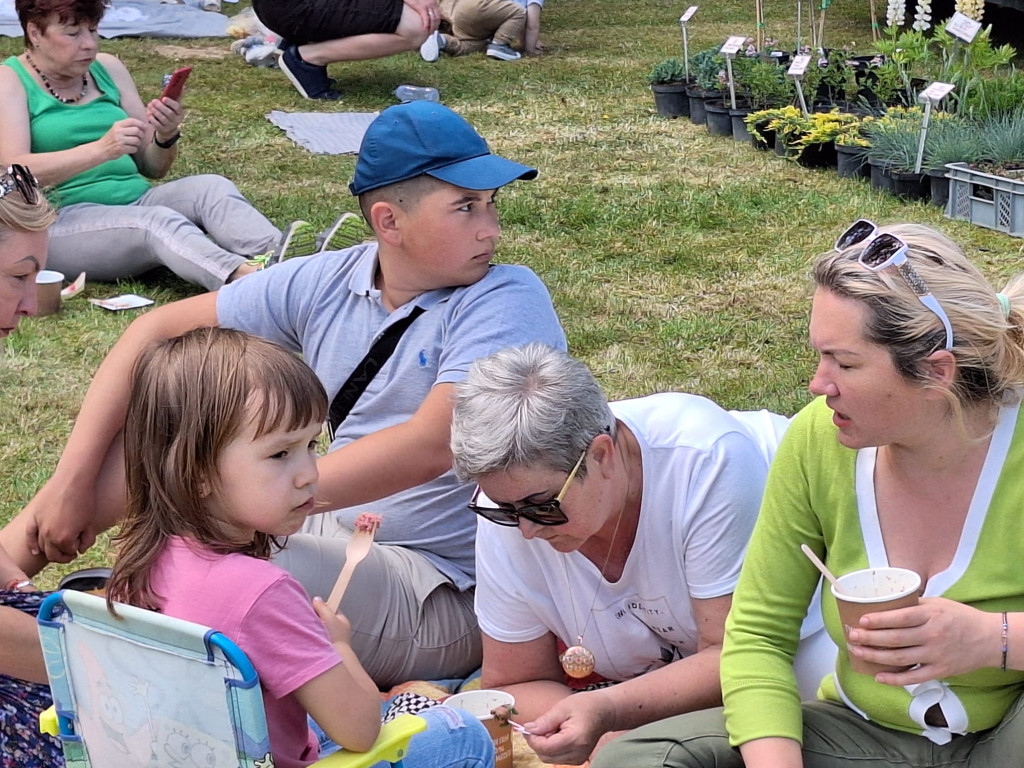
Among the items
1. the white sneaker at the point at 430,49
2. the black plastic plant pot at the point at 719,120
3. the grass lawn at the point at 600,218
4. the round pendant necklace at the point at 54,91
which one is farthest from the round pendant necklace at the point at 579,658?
the white sneaker at the point at 430,49

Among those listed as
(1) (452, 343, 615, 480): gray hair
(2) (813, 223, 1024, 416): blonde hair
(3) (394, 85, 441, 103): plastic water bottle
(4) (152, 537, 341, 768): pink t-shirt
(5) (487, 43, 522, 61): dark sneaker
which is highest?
(2) (813, 223, 1024, 416): blonde hair

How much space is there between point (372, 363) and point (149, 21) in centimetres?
1020

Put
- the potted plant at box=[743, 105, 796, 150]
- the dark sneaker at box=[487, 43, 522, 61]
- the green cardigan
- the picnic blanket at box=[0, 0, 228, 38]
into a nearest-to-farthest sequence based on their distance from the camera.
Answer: the green cardigan → the potted plant at box=[743, 105, 796, 150] → the dark sneaker at box=[487, 43, 522, 61] → the picnic blanket at box=[0, 0, 228, 38]

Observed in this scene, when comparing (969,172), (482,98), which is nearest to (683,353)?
(969,172)

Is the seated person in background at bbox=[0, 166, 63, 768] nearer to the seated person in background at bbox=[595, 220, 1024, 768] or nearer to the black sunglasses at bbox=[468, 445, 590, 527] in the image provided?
the black sunglasses at bbox=[468, 445, 590, 527]

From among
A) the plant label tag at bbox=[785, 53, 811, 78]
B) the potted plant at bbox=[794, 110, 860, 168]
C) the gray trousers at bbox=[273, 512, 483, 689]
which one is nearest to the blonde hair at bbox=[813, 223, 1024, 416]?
the gray trousers at bbox=[273, 512, 483, 689]

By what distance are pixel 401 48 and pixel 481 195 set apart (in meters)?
7.67

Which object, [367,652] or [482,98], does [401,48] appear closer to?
[482,98]

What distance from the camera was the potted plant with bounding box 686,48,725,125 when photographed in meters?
8.52

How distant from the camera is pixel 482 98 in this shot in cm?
963

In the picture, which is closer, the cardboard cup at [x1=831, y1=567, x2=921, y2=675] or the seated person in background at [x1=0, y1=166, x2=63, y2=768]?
the cardboard cup at [x1=831, y1=567, x2=921, y2=675]

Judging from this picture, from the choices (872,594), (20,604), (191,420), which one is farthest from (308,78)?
(872,594)

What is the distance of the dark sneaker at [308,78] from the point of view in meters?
9.75

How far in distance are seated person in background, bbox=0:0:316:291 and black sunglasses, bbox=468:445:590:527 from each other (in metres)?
2.94
